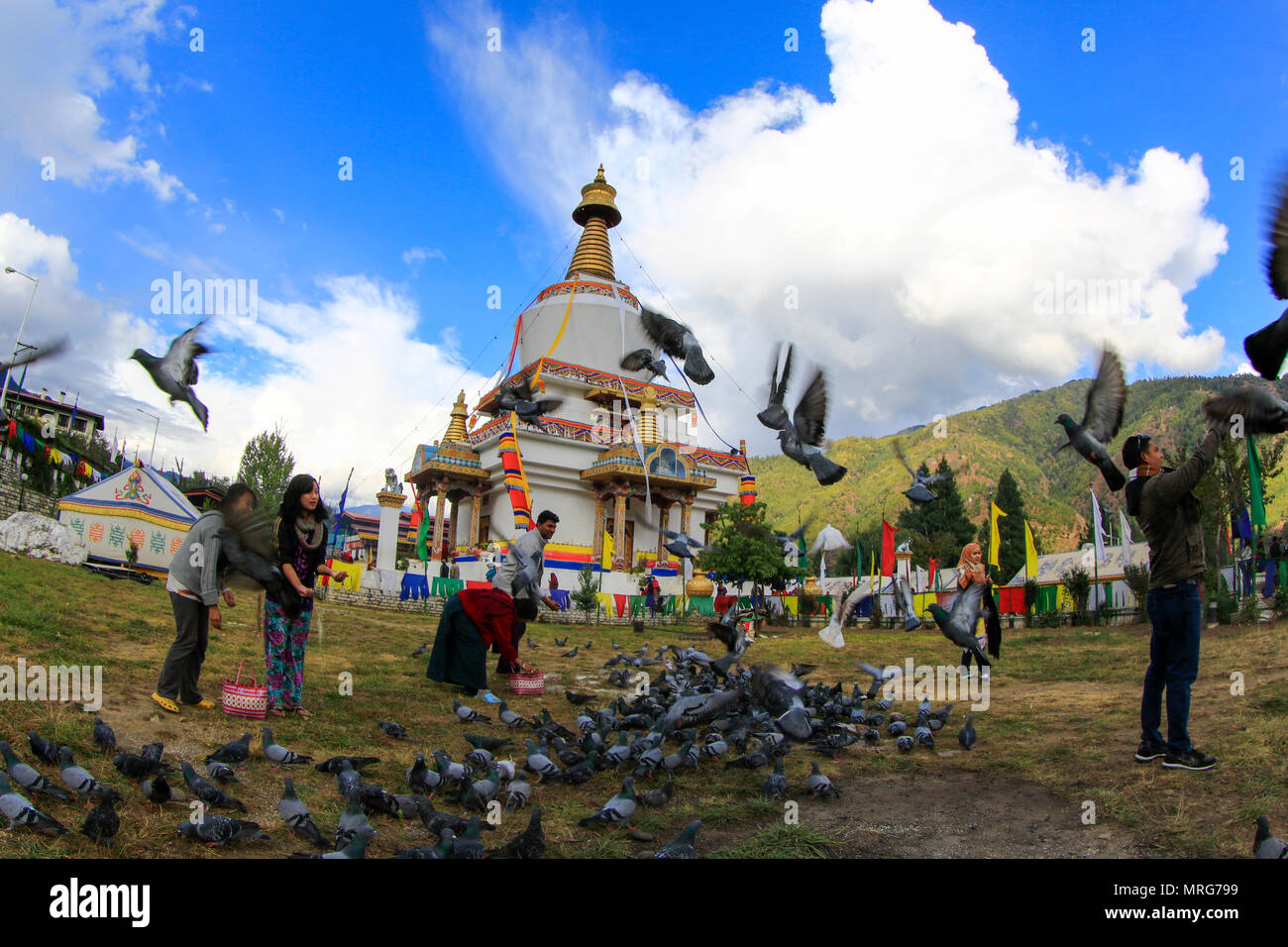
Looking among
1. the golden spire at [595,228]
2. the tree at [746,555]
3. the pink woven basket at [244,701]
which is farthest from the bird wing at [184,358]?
the golden spire at [595,228]

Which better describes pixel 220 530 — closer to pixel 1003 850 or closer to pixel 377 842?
pixel 377 842

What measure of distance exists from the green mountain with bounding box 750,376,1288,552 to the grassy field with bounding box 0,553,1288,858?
6311 centimetres

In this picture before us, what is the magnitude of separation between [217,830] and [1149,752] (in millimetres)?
5762

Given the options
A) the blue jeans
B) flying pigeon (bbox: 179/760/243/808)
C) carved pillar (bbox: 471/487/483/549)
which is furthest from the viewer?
carved pillar (bbox: 471/487/483/549)

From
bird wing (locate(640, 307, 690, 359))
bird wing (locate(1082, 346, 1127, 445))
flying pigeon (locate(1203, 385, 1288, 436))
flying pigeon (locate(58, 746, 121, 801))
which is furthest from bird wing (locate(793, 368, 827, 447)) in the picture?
flying pigeon (locate(58, 746, 121, 801))

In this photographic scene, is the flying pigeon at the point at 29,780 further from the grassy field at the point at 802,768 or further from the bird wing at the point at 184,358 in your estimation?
the bird wing at the point at 184,358

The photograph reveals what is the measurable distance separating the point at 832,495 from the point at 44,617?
10421 cm

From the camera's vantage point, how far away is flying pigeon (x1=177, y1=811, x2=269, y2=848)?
3.58 meters

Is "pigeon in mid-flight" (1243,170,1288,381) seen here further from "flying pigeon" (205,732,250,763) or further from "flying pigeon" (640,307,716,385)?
"flying pigeon" (205,732,250,763)

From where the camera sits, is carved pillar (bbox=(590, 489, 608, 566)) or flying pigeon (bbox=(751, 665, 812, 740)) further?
carved pillar (bbox=(590, 489, 608, 566))

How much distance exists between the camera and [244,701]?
618cm

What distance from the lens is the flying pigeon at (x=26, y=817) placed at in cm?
337

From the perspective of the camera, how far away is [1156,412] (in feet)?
308
